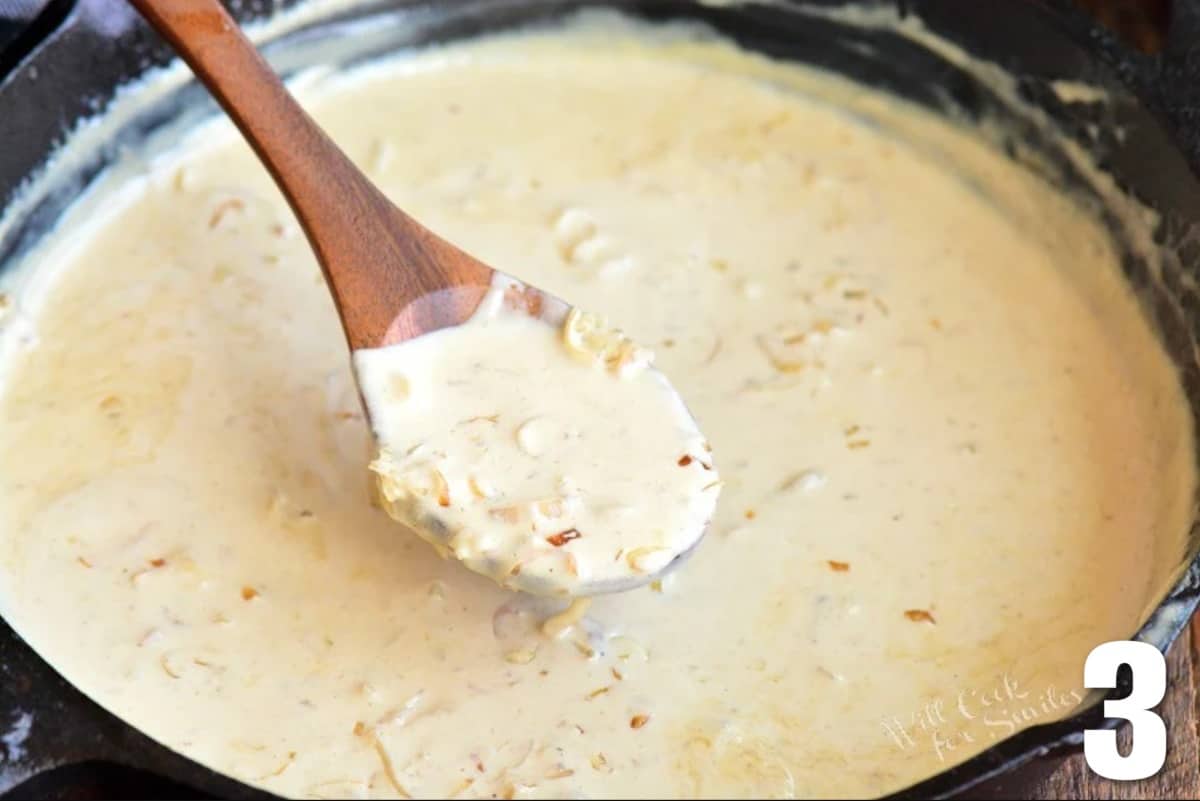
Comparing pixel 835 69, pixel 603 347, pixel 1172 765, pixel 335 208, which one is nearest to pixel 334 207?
pixel 335 208

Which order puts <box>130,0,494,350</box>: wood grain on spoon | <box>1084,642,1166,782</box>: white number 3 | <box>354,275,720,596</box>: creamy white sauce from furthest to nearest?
<box>130,0,494,350</box>: wood grain on spoon
<box>354,275,720,596</box>: creamy white sauce
<box>1084,642,1166,782</box>: white number 3

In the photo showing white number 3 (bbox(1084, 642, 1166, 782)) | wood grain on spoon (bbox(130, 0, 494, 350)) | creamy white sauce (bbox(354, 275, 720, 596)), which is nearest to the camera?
white number 3 (bbox(1084, 642, 1166, 782))

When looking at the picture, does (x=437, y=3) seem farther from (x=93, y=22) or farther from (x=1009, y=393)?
(x=1009, y=393)

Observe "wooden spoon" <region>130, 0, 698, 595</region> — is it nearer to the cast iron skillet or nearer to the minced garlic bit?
the minced garlic bit

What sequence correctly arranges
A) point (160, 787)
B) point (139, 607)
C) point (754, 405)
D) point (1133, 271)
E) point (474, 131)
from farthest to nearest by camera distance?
point (474, 131) < point (1133, 271) < point (754, 405) < point (139, 607) < point (160, 787)

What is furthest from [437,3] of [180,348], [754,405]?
[754,405]

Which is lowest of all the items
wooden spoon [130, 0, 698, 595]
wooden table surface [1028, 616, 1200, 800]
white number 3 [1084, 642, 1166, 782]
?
wooden table surface [1028, 616, 1200, 800]

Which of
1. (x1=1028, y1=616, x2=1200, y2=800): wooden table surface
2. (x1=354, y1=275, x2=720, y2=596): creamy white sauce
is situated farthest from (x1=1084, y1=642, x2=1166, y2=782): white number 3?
(x1=354, y1=275, x2=720, y2=596): creamy white sauce

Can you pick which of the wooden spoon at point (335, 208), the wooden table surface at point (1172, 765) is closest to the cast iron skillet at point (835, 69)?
the wooden table surface at point (1172, 765)
